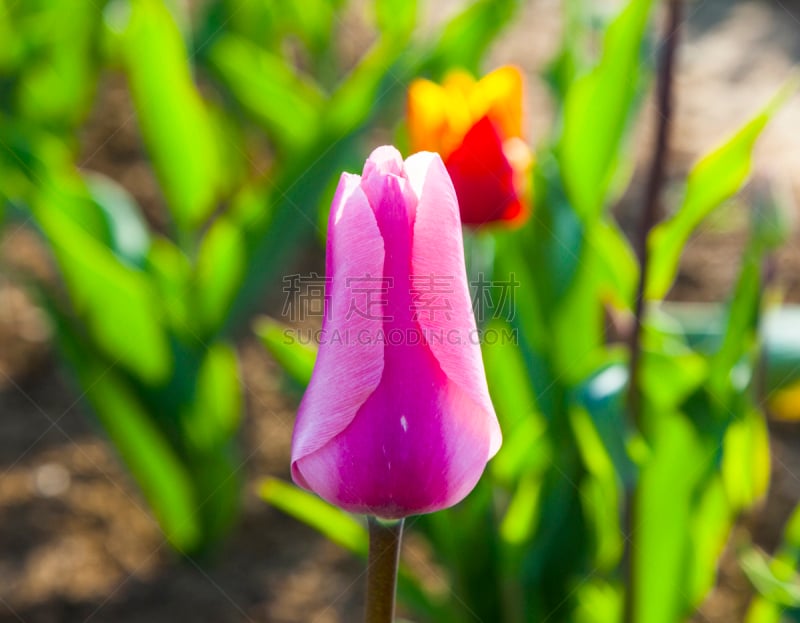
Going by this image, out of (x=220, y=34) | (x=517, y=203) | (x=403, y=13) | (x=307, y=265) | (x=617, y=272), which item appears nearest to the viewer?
(x=517, y=203)

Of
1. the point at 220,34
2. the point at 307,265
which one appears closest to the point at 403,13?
the point at 220,34

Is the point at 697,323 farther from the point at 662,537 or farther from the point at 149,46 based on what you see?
the point at 149,46

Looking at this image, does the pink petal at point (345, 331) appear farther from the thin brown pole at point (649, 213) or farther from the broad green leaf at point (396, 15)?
the broad green leaf at point (396, 15)

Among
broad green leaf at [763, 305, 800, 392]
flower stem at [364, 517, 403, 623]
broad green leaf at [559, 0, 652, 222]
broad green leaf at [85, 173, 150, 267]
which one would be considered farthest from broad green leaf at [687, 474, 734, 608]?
broad green leaf at [85, 173, 150, 267]

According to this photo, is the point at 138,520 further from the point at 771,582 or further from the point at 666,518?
the point at 771,582

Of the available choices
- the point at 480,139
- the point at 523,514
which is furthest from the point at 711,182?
the point at 523,514

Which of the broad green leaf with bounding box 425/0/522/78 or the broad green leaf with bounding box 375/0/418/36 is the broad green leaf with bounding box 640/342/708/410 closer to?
the broad green leaf with bounding box 425/0/522/78
